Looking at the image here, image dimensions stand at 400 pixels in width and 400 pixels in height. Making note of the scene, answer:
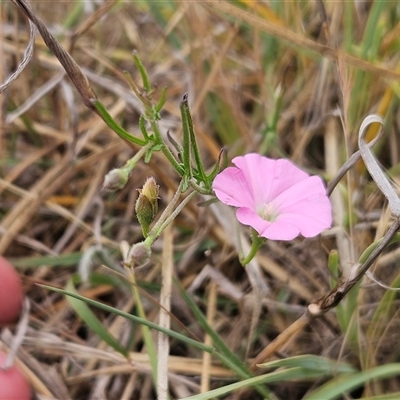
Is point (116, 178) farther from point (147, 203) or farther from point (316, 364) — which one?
Answer: point (316, 364)

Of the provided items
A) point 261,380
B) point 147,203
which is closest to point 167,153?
point 147,203

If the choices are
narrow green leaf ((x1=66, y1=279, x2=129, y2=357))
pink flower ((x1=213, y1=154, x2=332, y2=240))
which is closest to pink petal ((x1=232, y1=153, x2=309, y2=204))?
pink flower ((x1=213, y1=154, x2=332, y2=240))

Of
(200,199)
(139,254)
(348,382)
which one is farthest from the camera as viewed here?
(200,199)

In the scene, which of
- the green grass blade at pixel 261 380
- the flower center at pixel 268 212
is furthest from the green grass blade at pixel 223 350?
the flower center at pixel 268 212

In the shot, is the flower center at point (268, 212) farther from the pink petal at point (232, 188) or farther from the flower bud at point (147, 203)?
the flower bud at point (147, 203)

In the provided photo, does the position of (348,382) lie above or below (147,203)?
below

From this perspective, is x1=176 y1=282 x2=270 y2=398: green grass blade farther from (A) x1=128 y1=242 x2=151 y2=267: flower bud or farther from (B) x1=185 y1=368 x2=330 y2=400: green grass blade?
(A) x1=128 y1=242 x2=151 y2=267: flower bud

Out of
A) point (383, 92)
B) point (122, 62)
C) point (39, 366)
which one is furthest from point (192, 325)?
point (122, 62)
